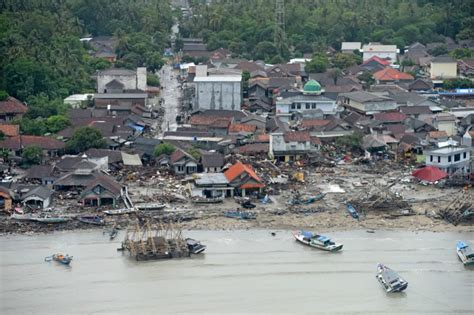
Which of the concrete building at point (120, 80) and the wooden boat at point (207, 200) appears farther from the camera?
the concrete building at point (120, 80)

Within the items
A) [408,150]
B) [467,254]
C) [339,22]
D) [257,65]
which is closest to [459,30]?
[339,22]

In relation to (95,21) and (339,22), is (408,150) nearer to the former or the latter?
(339,22)

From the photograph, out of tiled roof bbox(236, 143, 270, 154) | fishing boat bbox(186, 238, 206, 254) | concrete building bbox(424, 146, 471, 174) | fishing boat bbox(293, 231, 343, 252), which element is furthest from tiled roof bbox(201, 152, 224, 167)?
fishing boat bbox(186, 238, 206, 254)

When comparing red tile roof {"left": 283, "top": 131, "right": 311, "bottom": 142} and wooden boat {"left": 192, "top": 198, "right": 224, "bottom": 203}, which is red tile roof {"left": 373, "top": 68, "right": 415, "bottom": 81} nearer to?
red tile roof {"left": 283, "top": 131, "right": 311, "bottom": 142}

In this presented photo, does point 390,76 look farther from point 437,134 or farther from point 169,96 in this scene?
point 437,134

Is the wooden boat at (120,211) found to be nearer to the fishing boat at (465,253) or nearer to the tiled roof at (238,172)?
the tiled roof at (238,172)

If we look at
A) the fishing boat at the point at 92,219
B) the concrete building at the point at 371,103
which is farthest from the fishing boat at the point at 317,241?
the concrete building at the point at 371,103
